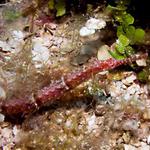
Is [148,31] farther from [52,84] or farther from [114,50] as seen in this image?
[52,84]

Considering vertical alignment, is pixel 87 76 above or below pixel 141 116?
above

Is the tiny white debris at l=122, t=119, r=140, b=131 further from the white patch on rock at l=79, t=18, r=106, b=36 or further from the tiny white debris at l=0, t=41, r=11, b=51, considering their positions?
the tiny white debris at l=0, t=41, r=11, b=51

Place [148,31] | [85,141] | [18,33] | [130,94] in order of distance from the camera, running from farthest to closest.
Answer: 1. [18,33]
2. [148,31]
3. [130,94]
4. [85,141]

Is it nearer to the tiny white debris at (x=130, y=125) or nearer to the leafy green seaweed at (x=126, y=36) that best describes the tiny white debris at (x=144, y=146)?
the tiny white debris at (x=130, y=125)

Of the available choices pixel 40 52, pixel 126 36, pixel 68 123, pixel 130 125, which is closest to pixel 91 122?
pixel 68 123

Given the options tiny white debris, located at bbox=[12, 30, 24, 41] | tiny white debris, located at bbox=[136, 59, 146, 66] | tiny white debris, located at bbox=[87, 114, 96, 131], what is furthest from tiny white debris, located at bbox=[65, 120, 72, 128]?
tiny white debris, located at bbox=[12, 30, 24, 41]

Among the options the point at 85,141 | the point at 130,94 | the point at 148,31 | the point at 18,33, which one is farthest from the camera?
the point at 18,33

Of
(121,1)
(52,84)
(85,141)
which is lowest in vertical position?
(85,141)

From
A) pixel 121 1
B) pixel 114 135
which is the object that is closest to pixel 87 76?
pixel 114 135
